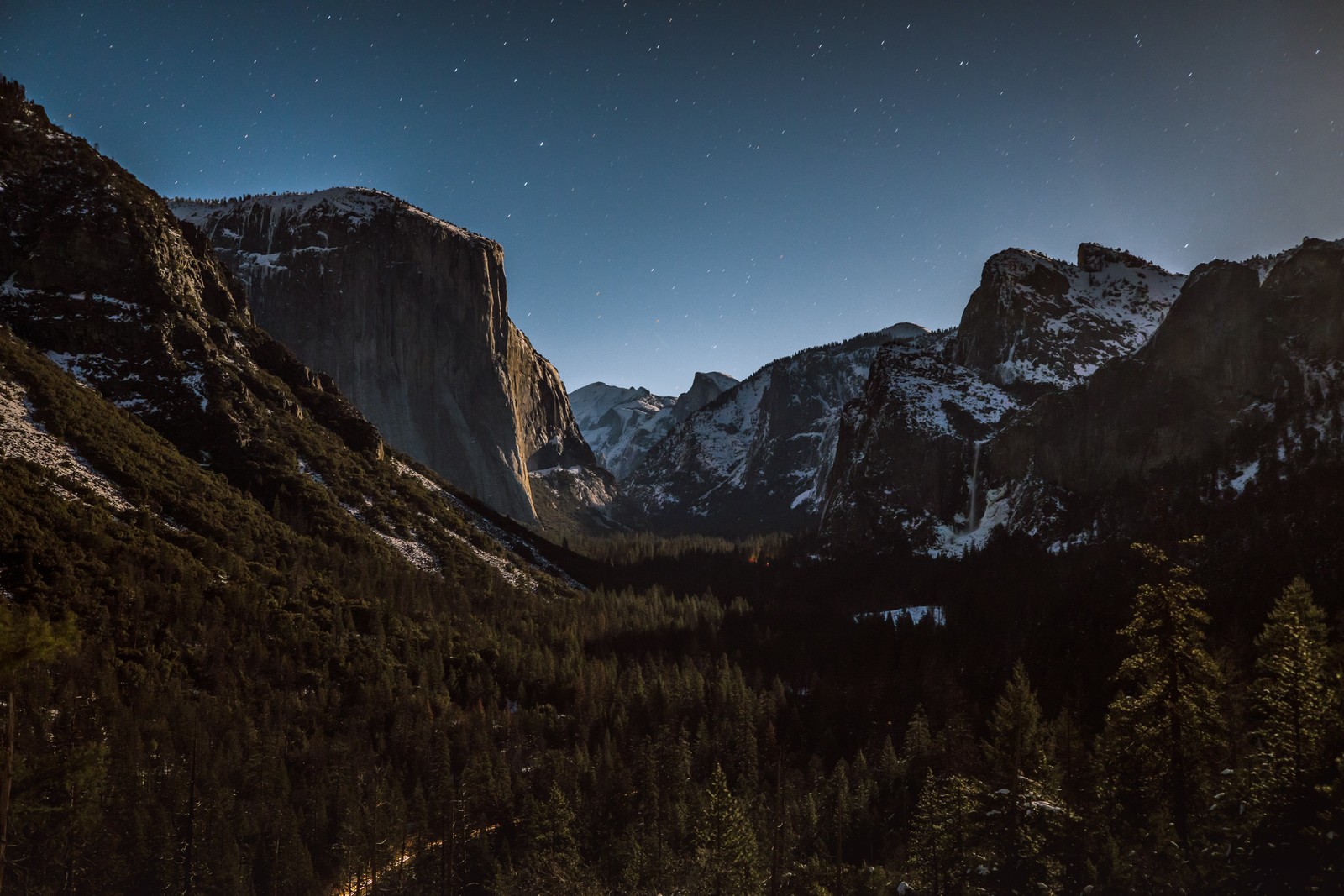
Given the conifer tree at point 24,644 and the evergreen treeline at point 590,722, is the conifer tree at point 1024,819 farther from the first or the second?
the conifer tree at point 24,644

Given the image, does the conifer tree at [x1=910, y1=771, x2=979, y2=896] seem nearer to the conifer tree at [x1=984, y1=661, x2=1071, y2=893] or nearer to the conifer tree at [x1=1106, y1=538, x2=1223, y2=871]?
the conifer tree at [x1=984, y1=661, x2=1071, y2=893]

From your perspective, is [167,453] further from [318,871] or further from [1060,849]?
[1060,849]

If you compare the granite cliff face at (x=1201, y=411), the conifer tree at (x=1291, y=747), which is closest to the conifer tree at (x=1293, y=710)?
the conifer tree at (x=1291, y=747)

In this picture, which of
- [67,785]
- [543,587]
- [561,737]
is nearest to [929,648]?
[561,737]

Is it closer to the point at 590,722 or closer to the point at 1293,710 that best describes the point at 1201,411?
the point at 590,722

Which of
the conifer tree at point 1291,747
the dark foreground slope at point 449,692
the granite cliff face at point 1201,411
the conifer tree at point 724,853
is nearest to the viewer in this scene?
the conifer tree at point 1291,747

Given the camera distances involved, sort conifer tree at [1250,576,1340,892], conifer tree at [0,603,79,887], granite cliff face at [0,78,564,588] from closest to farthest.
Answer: conifer tree at [0,603,79,887] → conifer tree at [1250,576,1340,892] → granite cliff face at [0,78,564,588]

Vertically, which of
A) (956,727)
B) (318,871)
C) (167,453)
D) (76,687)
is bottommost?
(318,871)

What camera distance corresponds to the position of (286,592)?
9869 cm

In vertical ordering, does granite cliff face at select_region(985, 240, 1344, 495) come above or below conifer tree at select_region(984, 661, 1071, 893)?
above

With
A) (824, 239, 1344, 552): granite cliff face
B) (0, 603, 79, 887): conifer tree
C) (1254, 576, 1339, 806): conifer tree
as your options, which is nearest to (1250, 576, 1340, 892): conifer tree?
(1254, 576, 1339, 806): conifer tree

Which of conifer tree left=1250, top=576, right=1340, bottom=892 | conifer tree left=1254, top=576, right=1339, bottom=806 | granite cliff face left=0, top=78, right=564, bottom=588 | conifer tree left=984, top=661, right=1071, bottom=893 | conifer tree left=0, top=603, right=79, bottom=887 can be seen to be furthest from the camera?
granite cliff face left=0, top=78, right=564, bottom=588

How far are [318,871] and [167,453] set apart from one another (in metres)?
76.4

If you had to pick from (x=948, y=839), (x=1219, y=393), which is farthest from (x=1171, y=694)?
(x=1219, y=393)
